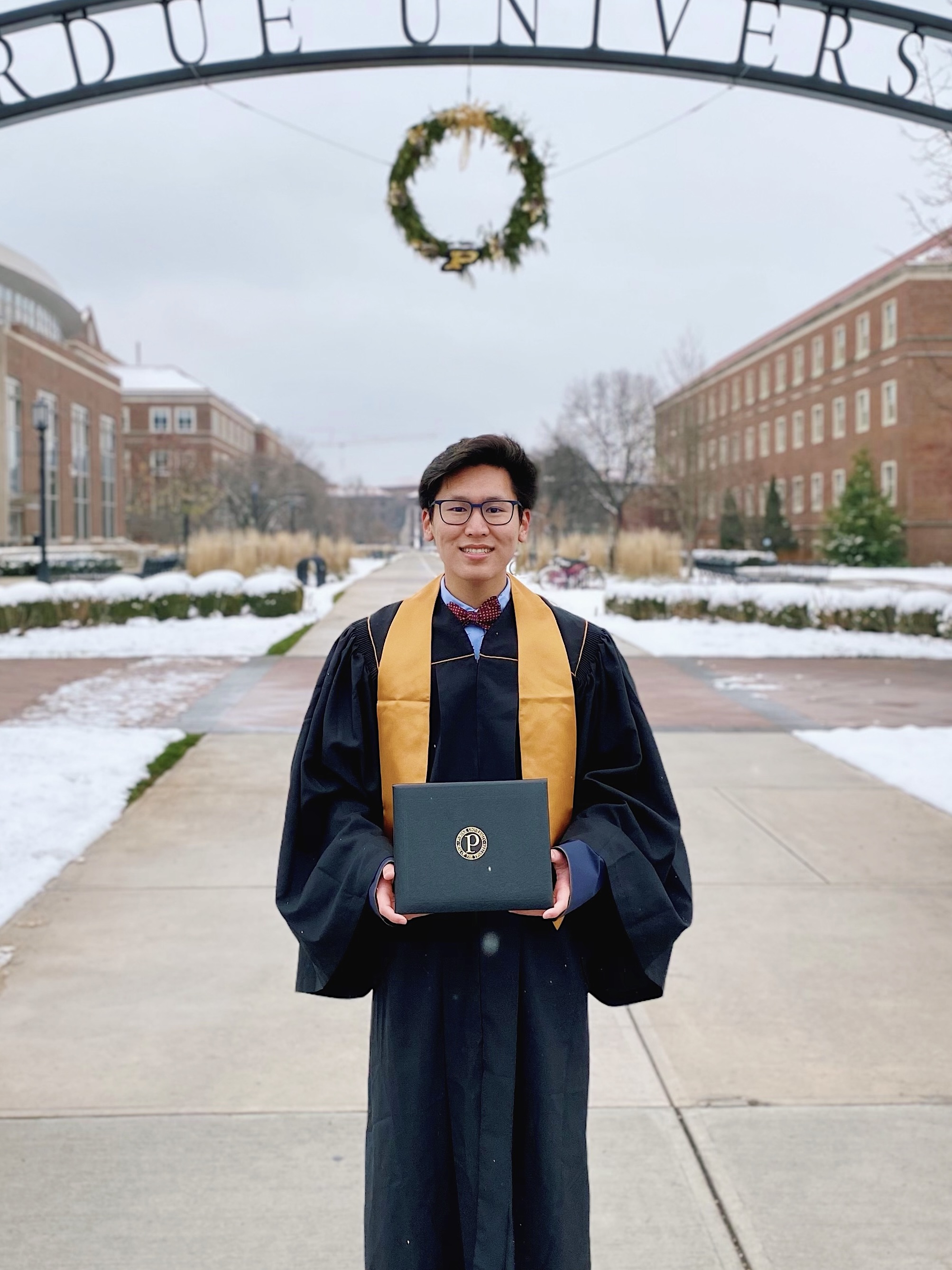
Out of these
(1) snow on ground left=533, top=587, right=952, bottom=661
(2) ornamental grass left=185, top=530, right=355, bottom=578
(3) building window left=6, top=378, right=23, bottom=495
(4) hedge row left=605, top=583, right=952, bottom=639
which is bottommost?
(1) snow on ground left=533, top=587, right=952, bottom=661

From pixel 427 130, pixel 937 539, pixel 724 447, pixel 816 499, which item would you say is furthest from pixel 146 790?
pixel 724 447

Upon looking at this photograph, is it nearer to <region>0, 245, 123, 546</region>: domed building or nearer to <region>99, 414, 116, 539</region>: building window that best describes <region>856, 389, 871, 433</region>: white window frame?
<region>0, 245, 123, 546</region>: domed building

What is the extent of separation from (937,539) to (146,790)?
40699 millimetres

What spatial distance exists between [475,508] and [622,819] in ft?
2.07

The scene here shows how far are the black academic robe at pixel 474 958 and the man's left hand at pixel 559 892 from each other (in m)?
0.07

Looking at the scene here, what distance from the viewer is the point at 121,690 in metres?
12.6

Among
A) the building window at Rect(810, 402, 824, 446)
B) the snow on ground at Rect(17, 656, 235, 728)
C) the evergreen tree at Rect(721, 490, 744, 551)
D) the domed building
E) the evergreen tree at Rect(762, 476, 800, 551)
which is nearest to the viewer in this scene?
the snow on ground at Rect(17, 656, 235, 728)

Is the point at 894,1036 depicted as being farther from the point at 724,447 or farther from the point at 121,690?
the point at 724,447

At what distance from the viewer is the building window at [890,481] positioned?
44031mm

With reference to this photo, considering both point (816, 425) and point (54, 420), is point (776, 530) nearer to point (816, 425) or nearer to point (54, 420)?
point (816, 425)

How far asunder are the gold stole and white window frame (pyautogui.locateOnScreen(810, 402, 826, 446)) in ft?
172

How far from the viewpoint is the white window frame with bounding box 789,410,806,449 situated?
2121 inches

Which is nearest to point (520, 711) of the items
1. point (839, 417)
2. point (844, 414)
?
point (844, 414)

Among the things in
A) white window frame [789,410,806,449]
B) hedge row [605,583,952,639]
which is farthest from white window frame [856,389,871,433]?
hedge row [605,583,952,639]
